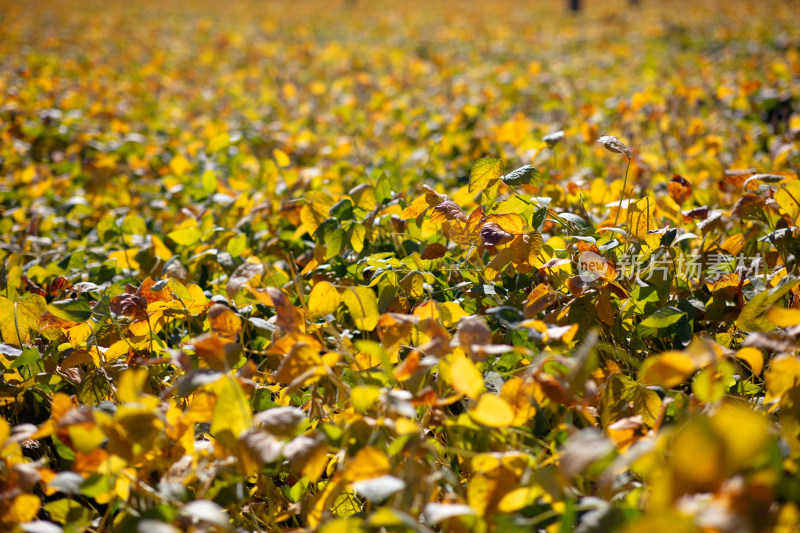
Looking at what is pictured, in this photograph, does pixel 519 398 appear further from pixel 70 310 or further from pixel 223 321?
pixel 70 310

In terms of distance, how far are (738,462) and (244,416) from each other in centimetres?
60

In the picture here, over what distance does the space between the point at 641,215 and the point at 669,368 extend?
674 mm

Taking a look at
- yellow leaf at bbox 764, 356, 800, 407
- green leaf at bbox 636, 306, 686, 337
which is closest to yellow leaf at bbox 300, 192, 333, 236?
green leaf at bbox 636, 306, 686, 337

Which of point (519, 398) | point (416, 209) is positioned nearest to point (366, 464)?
point (519, 398)

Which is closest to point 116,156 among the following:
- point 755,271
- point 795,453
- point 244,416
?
point 244,416

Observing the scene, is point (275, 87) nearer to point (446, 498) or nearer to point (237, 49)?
point (237, 49)

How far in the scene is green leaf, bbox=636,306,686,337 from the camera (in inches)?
44.8

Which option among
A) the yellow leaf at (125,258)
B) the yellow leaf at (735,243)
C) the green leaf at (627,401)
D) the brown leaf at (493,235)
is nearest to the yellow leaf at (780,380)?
the green leaf at (627,401)

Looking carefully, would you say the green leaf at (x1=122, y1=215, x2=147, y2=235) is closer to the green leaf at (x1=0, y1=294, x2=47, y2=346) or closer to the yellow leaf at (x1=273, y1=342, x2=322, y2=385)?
the green leaf at (x1=0, y1=294, x2=47, y2=346)

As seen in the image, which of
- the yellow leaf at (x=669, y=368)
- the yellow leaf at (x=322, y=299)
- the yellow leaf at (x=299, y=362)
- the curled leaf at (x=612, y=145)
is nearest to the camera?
the yellow leaf at (x=669, y=368)

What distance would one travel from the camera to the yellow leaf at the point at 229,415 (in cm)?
85

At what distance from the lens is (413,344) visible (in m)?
Result: 1.25

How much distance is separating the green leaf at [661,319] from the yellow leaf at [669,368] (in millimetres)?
408

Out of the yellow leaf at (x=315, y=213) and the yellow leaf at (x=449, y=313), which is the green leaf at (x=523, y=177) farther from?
the yellow leaf at (x=315, y=213)
